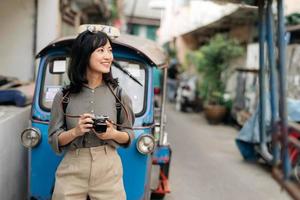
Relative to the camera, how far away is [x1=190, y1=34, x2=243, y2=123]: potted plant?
1427 centimetres

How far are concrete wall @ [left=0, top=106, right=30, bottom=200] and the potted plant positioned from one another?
9.40 m

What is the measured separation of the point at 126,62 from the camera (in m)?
4.86

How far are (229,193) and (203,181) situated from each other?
2.23ft

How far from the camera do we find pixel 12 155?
4988 mm

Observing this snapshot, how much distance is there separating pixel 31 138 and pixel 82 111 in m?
1.35

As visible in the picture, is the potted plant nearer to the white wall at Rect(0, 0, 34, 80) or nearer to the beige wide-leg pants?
the white wall at Rect(0, 0, 34, 80)

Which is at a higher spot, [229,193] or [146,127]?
[146,127]

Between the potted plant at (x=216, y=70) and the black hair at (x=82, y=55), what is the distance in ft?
37.0

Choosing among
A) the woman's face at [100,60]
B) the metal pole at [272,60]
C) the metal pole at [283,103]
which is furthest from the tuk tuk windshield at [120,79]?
the metal pole at [272,60]

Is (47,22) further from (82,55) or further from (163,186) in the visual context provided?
(82,55)

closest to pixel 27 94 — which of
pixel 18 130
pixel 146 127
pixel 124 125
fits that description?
pixel 18 130

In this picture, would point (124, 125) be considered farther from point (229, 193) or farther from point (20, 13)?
point (20, 13)

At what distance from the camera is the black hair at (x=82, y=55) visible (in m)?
3.20

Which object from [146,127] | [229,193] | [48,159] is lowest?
[229,193]
